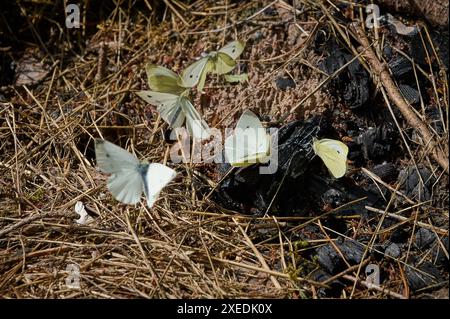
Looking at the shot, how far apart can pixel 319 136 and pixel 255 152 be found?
296 mm

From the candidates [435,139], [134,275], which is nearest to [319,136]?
[435,139]

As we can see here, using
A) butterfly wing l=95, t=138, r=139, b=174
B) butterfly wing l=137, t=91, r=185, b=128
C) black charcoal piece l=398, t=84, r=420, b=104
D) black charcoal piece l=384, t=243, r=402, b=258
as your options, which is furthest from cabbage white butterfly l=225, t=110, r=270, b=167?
black charcoal piece l=398, t=84, r=420, b=104

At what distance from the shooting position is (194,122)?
200 centimetres

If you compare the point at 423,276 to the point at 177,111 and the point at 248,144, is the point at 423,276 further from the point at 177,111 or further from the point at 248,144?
the point at 177,111

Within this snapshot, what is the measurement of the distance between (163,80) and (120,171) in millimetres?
462

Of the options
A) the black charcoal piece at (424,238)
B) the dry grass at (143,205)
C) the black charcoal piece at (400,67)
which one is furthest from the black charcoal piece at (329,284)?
the black charcoal piece at (400,67)

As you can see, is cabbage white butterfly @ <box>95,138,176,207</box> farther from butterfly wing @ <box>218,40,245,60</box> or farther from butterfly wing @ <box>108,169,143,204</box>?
butterfly wing @ <box>218,40,245,60</box>

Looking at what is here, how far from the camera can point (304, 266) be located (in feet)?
5.87

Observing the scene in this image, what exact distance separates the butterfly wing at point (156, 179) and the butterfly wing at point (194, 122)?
29 centimetres

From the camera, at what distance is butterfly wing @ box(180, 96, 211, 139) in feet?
6.52

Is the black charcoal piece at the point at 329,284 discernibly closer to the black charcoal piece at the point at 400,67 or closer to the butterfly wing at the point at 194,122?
the butterfly wing at the point at 194,122

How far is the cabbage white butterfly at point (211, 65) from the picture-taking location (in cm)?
205

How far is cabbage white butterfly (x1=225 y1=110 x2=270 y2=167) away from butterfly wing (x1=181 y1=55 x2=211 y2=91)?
23 cm
